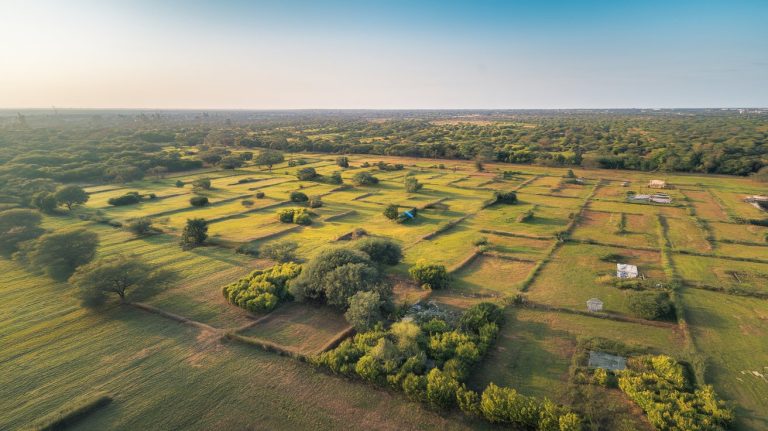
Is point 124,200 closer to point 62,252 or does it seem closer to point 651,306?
point 62,252

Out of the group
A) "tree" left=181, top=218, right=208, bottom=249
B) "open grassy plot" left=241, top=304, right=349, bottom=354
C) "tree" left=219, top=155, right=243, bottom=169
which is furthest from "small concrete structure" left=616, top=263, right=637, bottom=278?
"tree" left=219, top=155, right=243, bottom=169

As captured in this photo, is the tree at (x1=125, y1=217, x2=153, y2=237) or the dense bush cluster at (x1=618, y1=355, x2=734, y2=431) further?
the tree at (x1=125, y1=217, x2=153, y2=237)

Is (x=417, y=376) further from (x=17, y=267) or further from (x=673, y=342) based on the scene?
(x=17, y=267)

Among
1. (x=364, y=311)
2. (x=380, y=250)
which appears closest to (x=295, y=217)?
(x=380, y=250)

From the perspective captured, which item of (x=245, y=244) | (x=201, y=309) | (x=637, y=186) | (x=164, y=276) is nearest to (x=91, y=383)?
(x=201, y=309)

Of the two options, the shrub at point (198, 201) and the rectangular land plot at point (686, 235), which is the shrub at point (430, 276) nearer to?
the rectangular land plot at point (686, 235)

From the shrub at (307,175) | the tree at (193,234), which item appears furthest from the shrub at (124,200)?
the shrub at (307,175)

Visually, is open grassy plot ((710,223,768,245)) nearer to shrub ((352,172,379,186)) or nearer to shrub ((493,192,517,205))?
shrub ((493,192,517,205))
